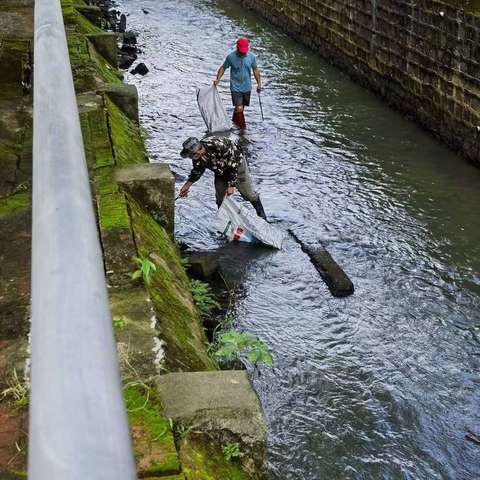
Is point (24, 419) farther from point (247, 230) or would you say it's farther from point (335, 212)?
point (335, 212)

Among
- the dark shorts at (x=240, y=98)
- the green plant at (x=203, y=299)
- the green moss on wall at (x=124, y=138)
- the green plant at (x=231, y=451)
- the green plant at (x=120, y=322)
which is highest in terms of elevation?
the green plant at (x=120, y=322)

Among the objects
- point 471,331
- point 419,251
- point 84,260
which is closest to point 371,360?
point 471,331

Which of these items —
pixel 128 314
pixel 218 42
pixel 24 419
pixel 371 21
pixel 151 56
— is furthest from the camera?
pixel 218 42

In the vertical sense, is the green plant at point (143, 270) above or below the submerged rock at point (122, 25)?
above

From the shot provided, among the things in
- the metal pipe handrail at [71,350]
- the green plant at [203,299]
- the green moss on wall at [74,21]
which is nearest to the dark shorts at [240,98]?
the green moss on wall at [74,21]

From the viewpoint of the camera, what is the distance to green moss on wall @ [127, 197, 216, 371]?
165 inches

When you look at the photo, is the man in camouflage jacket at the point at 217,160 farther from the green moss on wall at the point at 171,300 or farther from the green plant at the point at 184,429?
the green plant at the point at 184,429

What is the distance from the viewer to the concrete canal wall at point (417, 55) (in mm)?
11789

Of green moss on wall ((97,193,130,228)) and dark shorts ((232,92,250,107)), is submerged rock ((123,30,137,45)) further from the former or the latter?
green moss on wall ((97,193,130,228))

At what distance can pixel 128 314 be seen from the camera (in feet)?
13.9

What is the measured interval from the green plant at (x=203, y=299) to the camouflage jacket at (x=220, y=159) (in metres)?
2.00

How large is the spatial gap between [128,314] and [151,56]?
15305 mm

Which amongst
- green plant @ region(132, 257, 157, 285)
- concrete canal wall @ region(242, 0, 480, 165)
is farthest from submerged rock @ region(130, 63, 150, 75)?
green plant @ region(132, 257, 157, 285)

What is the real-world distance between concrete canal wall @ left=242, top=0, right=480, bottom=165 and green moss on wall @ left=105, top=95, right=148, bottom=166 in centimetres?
537
